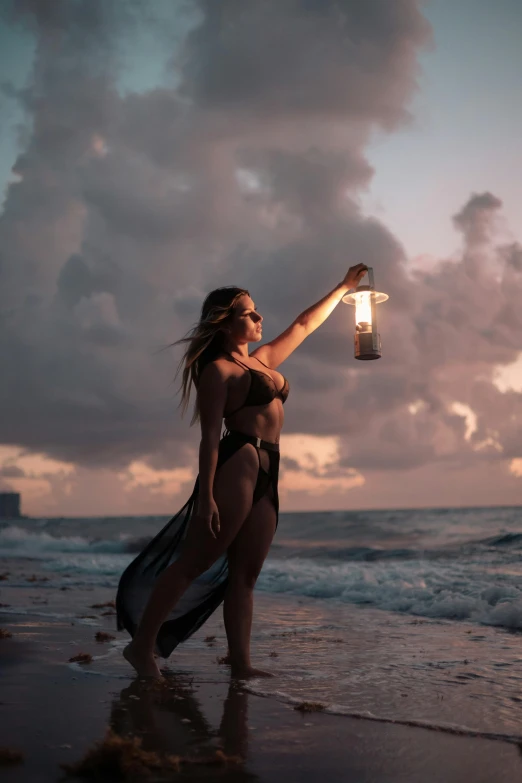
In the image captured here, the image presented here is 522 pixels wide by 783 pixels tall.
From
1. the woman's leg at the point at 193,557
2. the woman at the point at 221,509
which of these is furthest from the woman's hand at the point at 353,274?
the woman's leg at the point at 193,557

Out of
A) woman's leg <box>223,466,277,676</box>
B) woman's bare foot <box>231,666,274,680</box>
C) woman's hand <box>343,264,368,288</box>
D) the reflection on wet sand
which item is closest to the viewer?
the reflection on wet sand

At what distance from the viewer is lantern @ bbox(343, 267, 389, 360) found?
4.84 metres

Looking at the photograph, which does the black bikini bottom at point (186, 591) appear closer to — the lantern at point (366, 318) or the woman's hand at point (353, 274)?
the lantern at point (366, 318)

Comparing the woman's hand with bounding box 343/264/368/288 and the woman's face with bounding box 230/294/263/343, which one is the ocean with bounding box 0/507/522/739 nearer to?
the woman's face with bounding box 230/294/263/343

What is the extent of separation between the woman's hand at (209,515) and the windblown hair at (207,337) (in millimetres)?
562

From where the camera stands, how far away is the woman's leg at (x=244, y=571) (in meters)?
4.31

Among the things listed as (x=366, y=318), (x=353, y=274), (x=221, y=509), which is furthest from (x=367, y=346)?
(x=221, y=509)

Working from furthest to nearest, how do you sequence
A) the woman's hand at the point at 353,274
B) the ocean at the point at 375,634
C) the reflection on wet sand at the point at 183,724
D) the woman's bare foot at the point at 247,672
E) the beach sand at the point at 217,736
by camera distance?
1. the woman's hand at the point at 353,274
2. the woman's bare foot at the point at 247,672
3. the ocean at the point at 375,634
4. the reflection on wet sand at the point at 183,724
5. the beach sand at the point at 217,736

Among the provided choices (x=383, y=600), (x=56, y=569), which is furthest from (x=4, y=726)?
(x=56, y=569)

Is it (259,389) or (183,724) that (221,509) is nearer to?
(259,389)

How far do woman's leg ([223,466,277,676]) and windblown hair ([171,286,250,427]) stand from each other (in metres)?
0.69

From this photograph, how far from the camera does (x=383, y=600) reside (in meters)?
9.33

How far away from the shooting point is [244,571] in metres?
4.36

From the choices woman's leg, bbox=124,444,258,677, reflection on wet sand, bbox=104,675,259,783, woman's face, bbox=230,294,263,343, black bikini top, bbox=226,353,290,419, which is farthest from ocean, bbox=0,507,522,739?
woman's face, bbox=230,294,263,343
